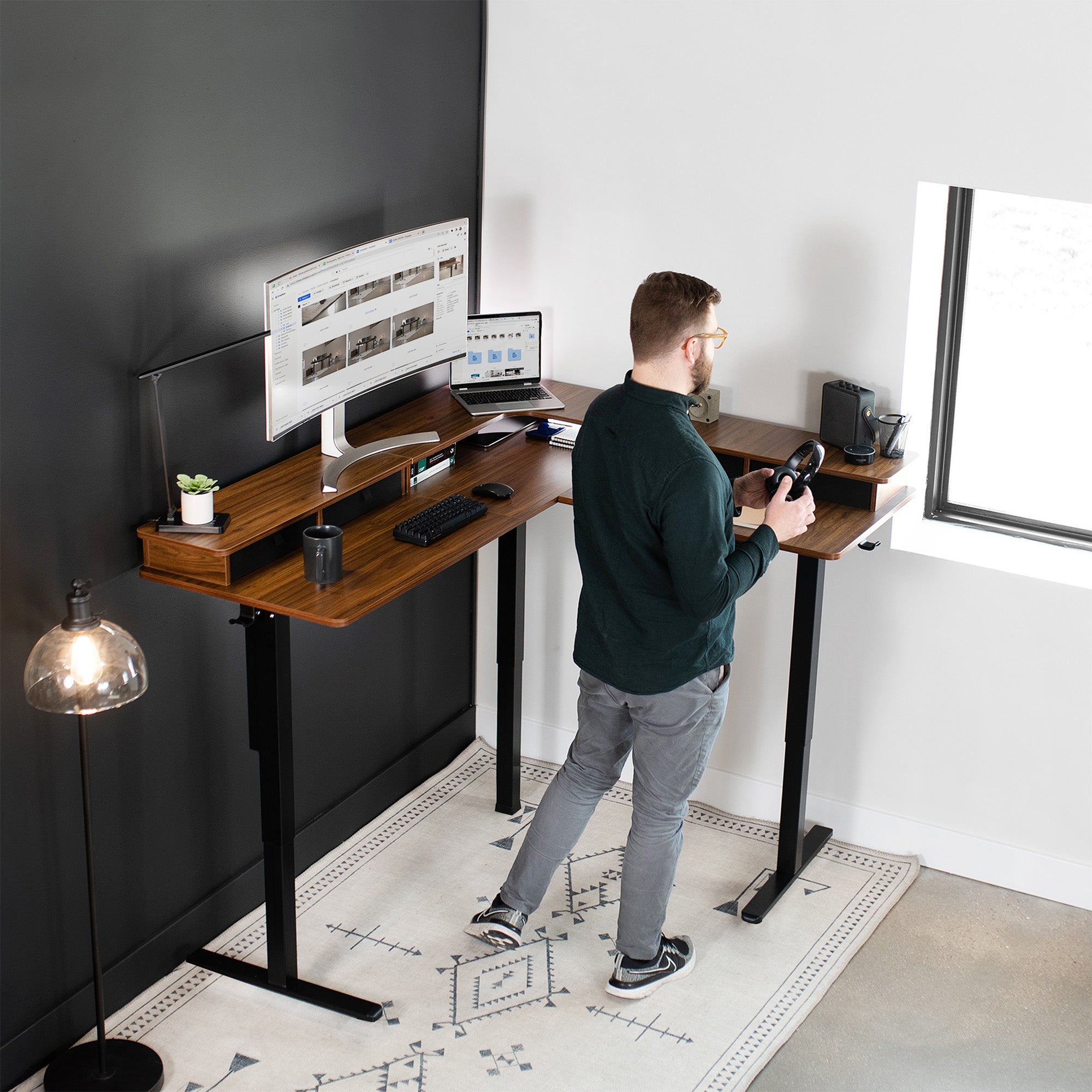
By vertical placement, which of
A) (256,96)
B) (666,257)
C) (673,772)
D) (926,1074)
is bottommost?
(926,1074)

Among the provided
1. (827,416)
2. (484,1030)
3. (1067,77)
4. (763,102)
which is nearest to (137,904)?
(484,1030)

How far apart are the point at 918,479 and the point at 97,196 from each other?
227 cm

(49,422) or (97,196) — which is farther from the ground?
(97,196)

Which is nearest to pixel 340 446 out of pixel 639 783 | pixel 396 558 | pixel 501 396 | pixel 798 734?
pixel 396 558

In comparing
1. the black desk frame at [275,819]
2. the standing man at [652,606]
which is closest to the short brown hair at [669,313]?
the standing man at [652,606]

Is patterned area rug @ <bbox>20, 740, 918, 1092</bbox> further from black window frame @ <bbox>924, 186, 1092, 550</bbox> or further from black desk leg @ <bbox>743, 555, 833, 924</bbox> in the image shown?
black window frame @ <bbox>924, 186, 1092, 550</bbox>

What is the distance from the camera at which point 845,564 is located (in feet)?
12.9

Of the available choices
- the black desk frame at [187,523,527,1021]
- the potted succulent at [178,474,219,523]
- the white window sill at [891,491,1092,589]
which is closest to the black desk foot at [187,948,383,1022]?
the black desk frame at [187,523,527,1021]

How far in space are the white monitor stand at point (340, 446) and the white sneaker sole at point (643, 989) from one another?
4.54 feet

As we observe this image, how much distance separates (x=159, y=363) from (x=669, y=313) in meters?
1.11

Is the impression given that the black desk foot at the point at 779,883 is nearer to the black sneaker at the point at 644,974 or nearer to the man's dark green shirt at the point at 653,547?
the black sneaker at the point at 644,974

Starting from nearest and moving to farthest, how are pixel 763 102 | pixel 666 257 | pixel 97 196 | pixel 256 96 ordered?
pixel 97 196 → pixel 256 96 → pixel 763 102 → pixel 666 257

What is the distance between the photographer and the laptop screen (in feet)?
13.1

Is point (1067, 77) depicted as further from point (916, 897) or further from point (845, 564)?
point (916, 897)
